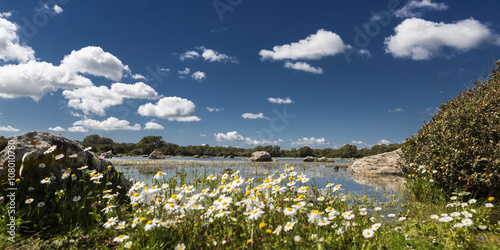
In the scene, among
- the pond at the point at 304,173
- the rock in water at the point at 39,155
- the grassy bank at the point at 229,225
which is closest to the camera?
the grassy bank at the point at 229,225

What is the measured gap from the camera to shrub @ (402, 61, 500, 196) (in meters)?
5.94

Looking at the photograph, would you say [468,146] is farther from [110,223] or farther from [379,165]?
[379,165]

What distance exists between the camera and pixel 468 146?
6230 millimetres

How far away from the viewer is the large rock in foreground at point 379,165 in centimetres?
1591

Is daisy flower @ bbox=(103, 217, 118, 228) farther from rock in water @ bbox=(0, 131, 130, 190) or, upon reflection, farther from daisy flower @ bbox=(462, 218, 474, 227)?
daisy flower @ bbox=(462, 218, 474, 227)

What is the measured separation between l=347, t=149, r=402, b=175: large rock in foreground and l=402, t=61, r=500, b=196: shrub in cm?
887

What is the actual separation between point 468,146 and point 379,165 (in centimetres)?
1109

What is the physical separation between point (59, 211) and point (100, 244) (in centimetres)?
130

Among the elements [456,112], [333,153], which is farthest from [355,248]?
[333,153]

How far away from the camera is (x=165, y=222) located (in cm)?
329

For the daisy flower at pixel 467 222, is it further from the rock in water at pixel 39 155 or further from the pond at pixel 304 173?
the rock in water at pixel 39 155

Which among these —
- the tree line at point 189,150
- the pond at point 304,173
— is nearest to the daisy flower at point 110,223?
the pond at point 304,173

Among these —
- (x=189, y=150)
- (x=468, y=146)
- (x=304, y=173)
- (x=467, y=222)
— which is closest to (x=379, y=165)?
(x=304, y=173)

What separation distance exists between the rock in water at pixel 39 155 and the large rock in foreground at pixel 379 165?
51.3 ft
